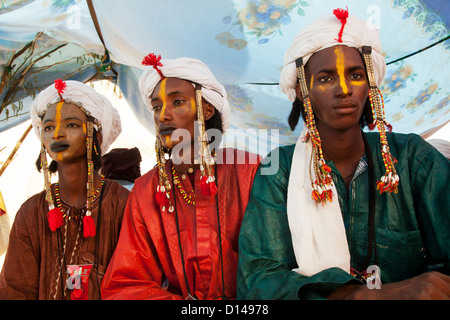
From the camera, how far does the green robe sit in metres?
1.91

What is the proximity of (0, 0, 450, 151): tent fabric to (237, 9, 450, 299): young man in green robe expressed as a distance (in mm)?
1231

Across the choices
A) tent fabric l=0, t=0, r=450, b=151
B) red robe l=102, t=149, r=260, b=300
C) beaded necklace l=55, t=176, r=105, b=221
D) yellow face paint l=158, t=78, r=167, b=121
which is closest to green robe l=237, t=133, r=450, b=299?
red robe l=102, t=149, r=260, b=300

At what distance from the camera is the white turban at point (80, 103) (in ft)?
9.46

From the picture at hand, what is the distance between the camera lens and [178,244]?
2426mm

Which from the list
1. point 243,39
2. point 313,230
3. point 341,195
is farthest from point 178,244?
point 243,39

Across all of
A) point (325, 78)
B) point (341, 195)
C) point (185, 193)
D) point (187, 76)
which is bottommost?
point (341, 195)

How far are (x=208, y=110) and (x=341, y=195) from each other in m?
1.10

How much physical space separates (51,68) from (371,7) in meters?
3.32

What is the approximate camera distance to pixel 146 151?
20.1 ft

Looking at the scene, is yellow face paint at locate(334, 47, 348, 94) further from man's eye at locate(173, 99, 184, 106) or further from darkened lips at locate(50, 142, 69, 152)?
darkened lips at locate(50, 142, 69, 152)

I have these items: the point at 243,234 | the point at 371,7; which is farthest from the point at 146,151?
the point at 243,234

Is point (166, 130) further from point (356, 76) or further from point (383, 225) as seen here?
point (383, 225)

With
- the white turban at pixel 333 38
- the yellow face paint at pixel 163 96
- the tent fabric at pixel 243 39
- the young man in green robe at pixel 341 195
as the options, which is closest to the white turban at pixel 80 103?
the yellow face paint at pixel 163 96

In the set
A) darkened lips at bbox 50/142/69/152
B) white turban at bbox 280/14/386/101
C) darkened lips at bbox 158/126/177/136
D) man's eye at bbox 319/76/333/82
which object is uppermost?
white turban at bbox 280/14/386/101
